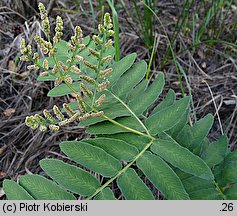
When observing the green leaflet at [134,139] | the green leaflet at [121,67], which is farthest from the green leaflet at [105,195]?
the green leaflet at [121,67]

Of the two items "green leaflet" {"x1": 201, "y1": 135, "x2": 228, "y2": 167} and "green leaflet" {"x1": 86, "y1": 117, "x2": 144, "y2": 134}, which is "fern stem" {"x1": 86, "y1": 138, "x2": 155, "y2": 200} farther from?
"green leaflet" {"x1": 201, "y1": 135, "x2": 228, "y2": 167}

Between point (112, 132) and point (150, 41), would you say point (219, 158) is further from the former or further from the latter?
point (150, 41)

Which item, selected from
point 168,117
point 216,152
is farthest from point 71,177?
point 216,152

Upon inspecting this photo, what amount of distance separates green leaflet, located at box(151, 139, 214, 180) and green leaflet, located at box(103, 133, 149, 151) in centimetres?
3

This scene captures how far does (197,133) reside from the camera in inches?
43.0

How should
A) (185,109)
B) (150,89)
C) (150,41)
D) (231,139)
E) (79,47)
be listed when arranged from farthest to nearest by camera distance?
(150,41)
(231,139)
(150,89)
(185,109)
(79,47)

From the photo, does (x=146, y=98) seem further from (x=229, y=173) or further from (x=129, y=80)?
(x=229, y=173)

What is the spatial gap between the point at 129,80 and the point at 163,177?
0.33 m

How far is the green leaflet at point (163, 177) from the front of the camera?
0.91 meters

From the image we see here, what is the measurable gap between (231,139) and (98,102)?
881 millimetres

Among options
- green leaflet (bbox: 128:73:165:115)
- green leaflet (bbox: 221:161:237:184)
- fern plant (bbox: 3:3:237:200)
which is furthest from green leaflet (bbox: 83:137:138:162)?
green leaflet (bbox: 221:161:237:184)

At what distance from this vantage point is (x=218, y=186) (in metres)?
1.08

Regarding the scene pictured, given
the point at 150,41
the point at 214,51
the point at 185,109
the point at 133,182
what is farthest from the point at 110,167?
the point at 214,51

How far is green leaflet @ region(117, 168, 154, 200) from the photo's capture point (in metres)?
0.91
